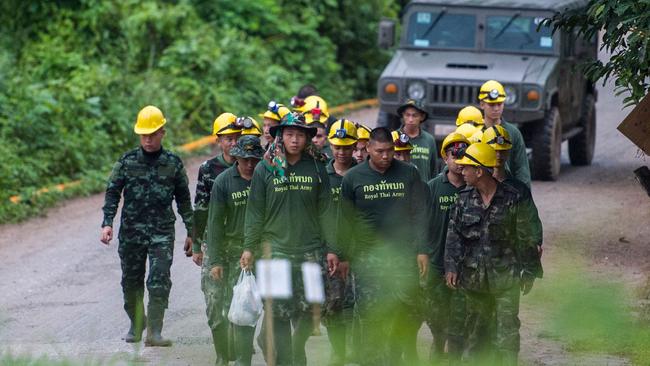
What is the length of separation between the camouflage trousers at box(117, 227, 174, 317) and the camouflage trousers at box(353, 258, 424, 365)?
188cm

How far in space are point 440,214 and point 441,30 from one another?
375 inches

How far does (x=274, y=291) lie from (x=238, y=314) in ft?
3.94

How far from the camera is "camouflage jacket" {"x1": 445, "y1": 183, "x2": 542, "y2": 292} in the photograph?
762cm

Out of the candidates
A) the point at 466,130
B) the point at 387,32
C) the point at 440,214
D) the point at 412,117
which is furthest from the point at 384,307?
the point at 387,32

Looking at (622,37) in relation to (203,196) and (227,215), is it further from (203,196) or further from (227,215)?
(203,196)

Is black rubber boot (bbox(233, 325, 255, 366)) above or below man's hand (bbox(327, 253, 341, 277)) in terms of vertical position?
below

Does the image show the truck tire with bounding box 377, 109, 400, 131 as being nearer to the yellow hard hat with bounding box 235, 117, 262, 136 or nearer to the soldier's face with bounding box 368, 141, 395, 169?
the yellow hard hat with bounding box 235, 117, 262, 136

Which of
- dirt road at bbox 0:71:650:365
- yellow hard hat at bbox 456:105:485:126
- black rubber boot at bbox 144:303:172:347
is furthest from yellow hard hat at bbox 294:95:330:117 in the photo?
black rubber boot at bbox 144:303:172:347

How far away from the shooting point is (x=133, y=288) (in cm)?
956

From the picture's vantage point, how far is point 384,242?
8164 millimetres

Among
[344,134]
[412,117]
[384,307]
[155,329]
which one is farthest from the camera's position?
[412,117]

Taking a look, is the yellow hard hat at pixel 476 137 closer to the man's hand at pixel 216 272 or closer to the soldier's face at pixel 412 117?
the soldier's face at pixel 412 117

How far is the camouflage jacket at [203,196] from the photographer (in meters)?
9.04

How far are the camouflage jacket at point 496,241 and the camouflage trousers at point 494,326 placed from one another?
97 mm
